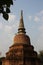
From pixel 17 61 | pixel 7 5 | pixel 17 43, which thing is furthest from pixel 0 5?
pixel 17 43

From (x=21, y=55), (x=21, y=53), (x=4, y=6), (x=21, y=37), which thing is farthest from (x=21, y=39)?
(x=4, y=6)

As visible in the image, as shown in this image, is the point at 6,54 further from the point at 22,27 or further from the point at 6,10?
the point at 6,10

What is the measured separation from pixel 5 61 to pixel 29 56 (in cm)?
342

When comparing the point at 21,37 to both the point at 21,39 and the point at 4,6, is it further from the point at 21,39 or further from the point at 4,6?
the point at 4,6

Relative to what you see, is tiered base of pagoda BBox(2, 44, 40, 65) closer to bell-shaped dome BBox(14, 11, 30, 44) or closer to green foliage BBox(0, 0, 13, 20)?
bell-shaped dome BBox(14, 11, 30, 44)

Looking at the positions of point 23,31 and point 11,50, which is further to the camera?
point 23,31

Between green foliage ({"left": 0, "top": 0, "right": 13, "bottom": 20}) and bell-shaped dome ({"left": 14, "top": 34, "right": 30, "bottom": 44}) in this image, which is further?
bell-shaped dome ({"left": 14, "top": 34, "right": 30, "bottom": 44})

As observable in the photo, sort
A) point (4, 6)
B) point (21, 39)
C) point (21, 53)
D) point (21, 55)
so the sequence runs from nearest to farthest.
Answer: point (4, 6) → point (21, 55) → point (21, 53) → point (21, 39)

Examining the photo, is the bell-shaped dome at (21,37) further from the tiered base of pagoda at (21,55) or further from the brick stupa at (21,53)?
the tiered base of pagoda at (21,55)

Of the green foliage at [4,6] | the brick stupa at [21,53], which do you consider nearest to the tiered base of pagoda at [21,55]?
the brick stupa at [21,53]

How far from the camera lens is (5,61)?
Answer: 89.9 ft

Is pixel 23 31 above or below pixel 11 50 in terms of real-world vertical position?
above

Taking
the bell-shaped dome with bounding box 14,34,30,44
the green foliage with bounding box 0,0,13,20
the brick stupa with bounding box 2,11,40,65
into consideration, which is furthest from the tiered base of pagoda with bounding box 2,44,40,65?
the green foliage with bounding box 0,0,13,20

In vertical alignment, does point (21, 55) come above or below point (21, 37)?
below
